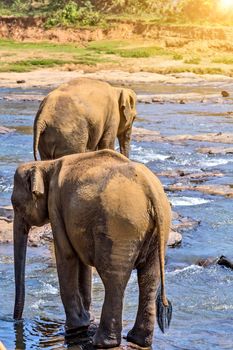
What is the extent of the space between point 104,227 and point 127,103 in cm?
707

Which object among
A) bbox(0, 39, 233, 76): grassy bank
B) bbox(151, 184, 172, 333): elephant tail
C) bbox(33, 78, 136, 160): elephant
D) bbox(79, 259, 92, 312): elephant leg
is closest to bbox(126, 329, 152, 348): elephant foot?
bbox(151, 184, 172, 333): elephant tail

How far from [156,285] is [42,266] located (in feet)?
9.55

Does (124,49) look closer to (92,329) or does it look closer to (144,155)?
(144,155)

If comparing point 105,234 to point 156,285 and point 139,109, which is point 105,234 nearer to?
point 156,285

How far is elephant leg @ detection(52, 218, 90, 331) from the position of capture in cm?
689

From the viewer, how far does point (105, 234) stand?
6520 mm

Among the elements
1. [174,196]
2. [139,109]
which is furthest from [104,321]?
[139,109]

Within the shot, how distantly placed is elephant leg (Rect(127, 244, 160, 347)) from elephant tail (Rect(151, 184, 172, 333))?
Result: 9 centimetres

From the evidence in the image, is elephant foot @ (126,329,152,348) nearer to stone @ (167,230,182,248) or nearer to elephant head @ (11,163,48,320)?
elephant head @ (11,163,48,320)

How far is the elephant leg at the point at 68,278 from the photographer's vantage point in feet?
22.6

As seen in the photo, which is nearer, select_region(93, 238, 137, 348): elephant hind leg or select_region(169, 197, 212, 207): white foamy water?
select_region(93, 238, 137, 348): elephant hind leg

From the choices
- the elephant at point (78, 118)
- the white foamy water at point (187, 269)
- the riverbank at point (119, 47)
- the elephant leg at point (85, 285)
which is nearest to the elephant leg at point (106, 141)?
the elephant at point (78, 118)

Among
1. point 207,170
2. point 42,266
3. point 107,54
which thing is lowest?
point 107,54

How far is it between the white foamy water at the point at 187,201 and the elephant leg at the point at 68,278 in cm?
666
